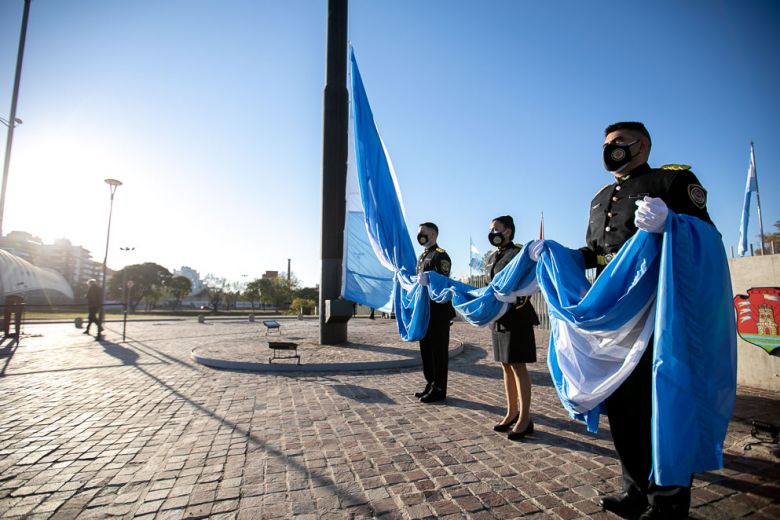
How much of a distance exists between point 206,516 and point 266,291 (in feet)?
222

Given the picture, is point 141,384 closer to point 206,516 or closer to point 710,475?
point 206,516

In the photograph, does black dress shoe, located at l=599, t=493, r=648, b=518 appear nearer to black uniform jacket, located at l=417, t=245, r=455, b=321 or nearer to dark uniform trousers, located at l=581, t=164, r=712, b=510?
dark uniform trousers, located at l=581, t=164, r=712, b=510

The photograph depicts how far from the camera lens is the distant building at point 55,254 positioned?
121 metres

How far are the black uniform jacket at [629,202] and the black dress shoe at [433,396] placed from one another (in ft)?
10.4

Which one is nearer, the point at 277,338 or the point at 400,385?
the point at 400,385

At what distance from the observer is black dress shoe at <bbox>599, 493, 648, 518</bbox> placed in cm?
248

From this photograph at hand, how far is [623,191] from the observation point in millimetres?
2695

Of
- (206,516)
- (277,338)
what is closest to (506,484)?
(206,516)

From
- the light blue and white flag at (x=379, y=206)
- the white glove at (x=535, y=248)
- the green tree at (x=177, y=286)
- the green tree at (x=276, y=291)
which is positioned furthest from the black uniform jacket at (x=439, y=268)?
the green tree at (x=177, y=286)

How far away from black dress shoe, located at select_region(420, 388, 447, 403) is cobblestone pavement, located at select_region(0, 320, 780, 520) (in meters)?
0.14

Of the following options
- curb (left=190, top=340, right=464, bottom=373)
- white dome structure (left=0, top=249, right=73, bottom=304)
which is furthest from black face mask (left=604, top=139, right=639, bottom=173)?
white dome structure (left=0, top=249, right=73, bottom=304)

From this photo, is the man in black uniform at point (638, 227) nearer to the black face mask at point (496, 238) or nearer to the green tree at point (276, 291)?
the black face mask at point (496, 238)

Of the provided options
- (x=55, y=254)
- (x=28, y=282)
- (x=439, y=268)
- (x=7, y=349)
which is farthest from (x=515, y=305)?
(x=55, y=254)

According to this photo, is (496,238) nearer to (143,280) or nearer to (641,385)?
(641,385)
